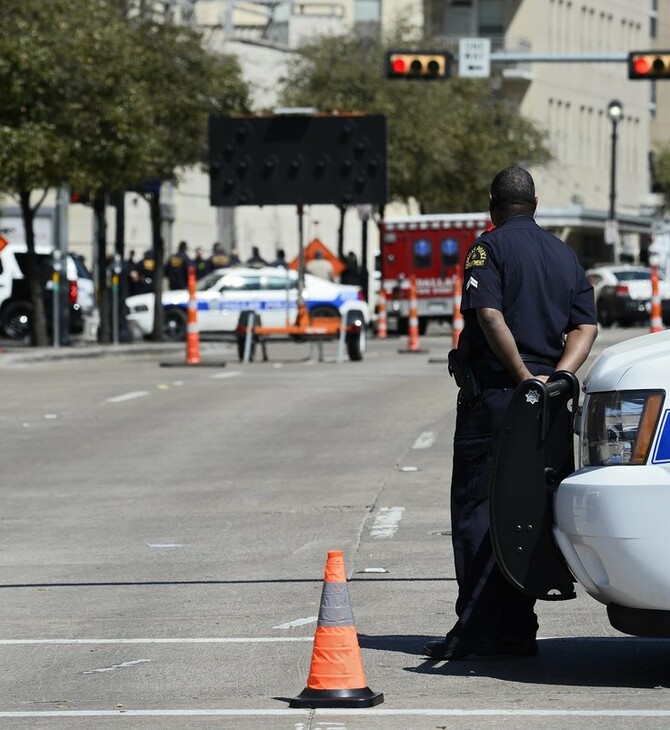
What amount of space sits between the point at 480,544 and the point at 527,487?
44 centimetres

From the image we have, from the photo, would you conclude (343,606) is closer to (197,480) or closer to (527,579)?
(527,579)

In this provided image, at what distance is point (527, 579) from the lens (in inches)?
288

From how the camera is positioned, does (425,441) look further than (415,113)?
No

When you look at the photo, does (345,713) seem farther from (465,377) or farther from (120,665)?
(465,377)

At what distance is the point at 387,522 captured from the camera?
12.4m

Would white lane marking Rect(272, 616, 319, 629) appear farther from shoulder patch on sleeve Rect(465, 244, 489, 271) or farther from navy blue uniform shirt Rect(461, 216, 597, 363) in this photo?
shoulder patch on sleeve Rect(465, 244, 489, 271)

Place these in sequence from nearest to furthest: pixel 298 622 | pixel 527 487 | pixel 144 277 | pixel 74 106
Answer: pixel 527 487 < pixel 298 622 < pixel 74 106 < pixel 144 277

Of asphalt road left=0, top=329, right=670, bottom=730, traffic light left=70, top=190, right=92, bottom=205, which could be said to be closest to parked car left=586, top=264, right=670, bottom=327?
traffic light left=70, top=190, right=92, bottom=205

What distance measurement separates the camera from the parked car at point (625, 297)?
5009 centimetres

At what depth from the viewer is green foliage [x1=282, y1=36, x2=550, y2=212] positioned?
185 ft

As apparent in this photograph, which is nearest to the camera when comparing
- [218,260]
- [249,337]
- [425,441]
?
[425,441]

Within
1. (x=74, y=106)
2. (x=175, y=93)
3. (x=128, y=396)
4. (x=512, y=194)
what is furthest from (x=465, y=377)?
(x=175, y=93)

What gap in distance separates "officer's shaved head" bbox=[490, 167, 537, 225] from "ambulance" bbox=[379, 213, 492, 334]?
3838 cm

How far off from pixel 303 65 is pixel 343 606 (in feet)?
182
